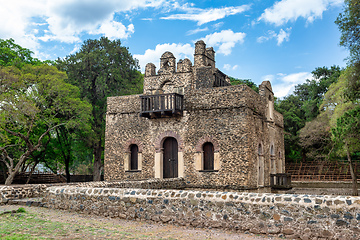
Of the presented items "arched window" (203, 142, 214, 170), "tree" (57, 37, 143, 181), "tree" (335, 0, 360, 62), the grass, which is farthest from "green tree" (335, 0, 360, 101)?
"tree" (57, 37, 143, 181)

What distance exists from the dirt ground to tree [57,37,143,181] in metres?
21.2

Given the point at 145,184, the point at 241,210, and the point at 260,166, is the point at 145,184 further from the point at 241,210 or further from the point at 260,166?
the point at 241,210

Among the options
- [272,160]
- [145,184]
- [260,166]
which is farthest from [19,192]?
[272,160]

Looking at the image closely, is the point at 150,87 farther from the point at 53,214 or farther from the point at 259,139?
the point at 53,214

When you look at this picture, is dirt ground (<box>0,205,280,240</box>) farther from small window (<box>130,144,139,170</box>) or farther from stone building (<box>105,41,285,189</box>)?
small window (<box>130,144,139,170</box>)

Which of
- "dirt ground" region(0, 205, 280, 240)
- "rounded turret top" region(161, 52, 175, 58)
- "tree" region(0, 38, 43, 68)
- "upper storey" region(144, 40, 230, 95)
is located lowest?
"dirt ground" region(0, 205, 280, 240)

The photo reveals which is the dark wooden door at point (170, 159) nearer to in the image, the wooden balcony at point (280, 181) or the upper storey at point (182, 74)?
the upper storey at point (182, 74)

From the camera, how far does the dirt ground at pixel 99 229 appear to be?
312 inches

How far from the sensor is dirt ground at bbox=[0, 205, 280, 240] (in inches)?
312

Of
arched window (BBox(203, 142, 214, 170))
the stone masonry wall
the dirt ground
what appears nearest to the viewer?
the dirt ground

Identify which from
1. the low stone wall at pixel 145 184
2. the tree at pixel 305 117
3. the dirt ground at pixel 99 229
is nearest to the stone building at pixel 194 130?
the low stone wall at pixel 145 184

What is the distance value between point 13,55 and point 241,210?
24681 millimetres

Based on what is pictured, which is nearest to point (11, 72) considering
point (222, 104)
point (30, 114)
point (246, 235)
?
point (30, 114)

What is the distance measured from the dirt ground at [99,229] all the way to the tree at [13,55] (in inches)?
741
